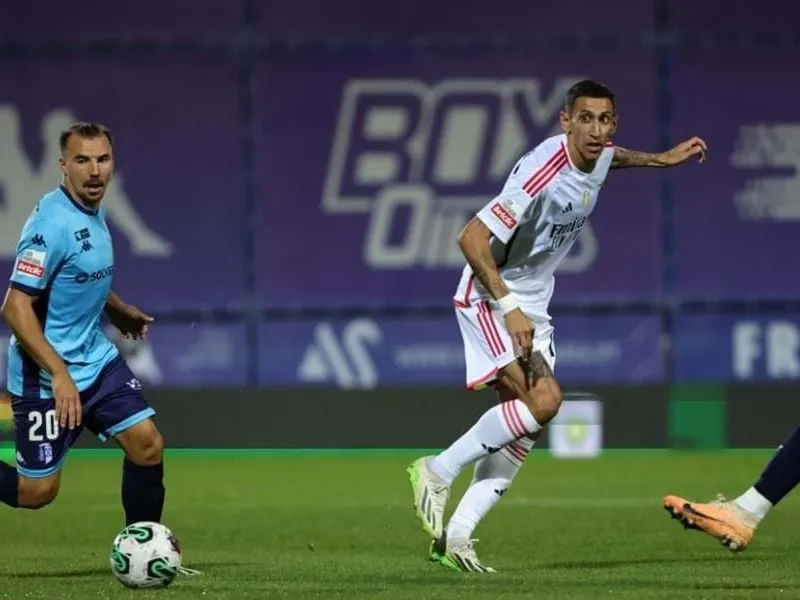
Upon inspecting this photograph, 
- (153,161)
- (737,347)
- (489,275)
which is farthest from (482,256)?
(153,161)

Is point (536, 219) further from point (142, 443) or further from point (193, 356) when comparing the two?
point (193, 356)

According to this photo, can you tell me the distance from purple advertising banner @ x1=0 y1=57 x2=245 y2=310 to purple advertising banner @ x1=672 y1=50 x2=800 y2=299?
372cm

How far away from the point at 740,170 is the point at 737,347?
1.49 meters

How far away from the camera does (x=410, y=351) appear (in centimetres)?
1655

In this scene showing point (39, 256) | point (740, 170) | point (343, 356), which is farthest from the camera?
point (740, 170)

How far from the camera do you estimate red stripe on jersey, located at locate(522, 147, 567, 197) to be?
25.0 feet

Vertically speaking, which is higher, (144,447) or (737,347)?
(144,447)

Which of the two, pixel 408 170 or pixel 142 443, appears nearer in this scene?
pixel 142 443

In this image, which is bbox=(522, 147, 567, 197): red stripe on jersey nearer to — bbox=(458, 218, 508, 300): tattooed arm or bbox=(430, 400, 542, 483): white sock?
bbox=(458, 218, 508, 300): tattooed arm

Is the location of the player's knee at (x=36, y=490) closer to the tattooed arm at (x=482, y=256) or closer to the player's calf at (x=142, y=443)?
the player's calf at (x=142, y=443)

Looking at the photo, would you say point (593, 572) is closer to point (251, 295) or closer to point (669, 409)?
point (669, 409)

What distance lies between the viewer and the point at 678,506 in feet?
24.6

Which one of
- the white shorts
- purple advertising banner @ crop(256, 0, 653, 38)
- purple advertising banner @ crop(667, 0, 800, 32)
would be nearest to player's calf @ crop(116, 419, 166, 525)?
the white shorts

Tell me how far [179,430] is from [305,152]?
8.49 ft
